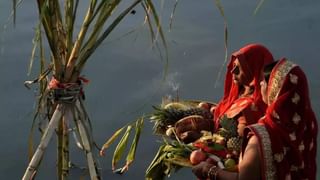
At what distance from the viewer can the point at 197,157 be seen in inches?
69.2

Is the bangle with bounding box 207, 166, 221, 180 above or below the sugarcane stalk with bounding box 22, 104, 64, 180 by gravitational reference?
below

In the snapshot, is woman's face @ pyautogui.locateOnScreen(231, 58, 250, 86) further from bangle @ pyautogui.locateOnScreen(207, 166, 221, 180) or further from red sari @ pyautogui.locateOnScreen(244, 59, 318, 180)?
bangle @ pyautogui.locateOnScreen(207, 166, 221, 180)

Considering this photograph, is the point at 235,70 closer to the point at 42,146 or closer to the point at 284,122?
the point at 284,122

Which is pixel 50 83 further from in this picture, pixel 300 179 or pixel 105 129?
pixel 105 129

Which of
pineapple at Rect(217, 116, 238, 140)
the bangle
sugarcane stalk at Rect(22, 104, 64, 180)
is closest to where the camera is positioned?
sugarcane stalk at Rect(22, 104, 64, 180)

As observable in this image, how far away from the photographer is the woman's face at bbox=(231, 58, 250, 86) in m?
1.85

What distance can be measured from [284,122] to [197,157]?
0.28m

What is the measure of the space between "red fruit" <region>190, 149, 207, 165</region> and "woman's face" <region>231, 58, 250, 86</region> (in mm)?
260

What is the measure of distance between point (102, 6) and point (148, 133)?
307 cm

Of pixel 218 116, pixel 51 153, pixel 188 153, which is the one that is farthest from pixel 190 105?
pixel 51 153

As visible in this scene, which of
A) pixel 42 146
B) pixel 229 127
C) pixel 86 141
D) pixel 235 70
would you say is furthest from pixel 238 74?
pixel 42 146

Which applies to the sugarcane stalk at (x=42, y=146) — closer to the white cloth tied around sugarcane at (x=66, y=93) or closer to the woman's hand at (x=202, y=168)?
the white cloth tied around sugarcane at (x=66, y=93)

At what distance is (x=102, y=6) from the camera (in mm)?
1573

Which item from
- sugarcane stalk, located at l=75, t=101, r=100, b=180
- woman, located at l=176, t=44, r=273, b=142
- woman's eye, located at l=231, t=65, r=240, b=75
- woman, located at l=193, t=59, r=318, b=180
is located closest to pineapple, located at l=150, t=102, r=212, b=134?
woman, located at l=176, t=44, r=273, b=142
